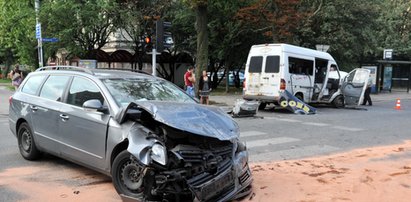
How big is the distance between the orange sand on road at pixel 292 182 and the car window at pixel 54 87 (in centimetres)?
116

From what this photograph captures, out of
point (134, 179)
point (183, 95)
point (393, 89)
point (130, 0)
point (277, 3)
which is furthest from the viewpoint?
point (393, 89)

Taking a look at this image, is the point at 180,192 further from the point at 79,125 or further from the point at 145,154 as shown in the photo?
the point at 79,125

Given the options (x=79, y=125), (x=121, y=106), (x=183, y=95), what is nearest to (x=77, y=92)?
(x=79, y=125)

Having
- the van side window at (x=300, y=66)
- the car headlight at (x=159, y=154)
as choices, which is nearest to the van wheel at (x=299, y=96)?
the van side window at (x=300, y=66)

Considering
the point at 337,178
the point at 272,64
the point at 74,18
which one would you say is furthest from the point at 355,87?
the point at 74,18

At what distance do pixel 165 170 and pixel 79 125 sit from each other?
6.30 ft

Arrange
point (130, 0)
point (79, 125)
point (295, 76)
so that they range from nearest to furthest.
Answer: point (79, 125), point (295, 76), point (130, 0)

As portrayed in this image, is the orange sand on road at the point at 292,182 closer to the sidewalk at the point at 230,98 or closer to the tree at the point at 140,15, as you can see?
the sidewalk at the point at 230,98

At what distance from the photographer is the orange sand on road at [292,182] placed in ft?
17.6

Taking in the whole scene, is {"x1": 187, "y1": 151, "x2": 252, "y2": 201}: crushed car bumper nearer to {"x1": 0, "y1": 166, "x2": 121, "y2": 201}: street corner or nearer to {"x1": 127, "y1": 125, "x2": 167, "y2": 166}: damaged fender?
{"x1": 127, "y1": 125, "x2": 167, "y2": 166}: damaged fender

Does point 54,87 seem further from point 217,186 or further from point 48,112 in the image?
point 217,186

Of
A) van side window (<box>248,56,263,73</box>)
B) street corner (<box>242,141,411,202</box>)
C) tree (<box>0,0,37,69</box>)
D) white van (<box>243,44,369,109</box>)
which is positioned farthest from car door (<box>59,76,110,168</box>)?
tree (<box>0,0,37,69</box>)

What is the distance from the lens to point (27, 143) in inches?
286

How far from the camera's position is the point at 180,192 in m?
4.53
